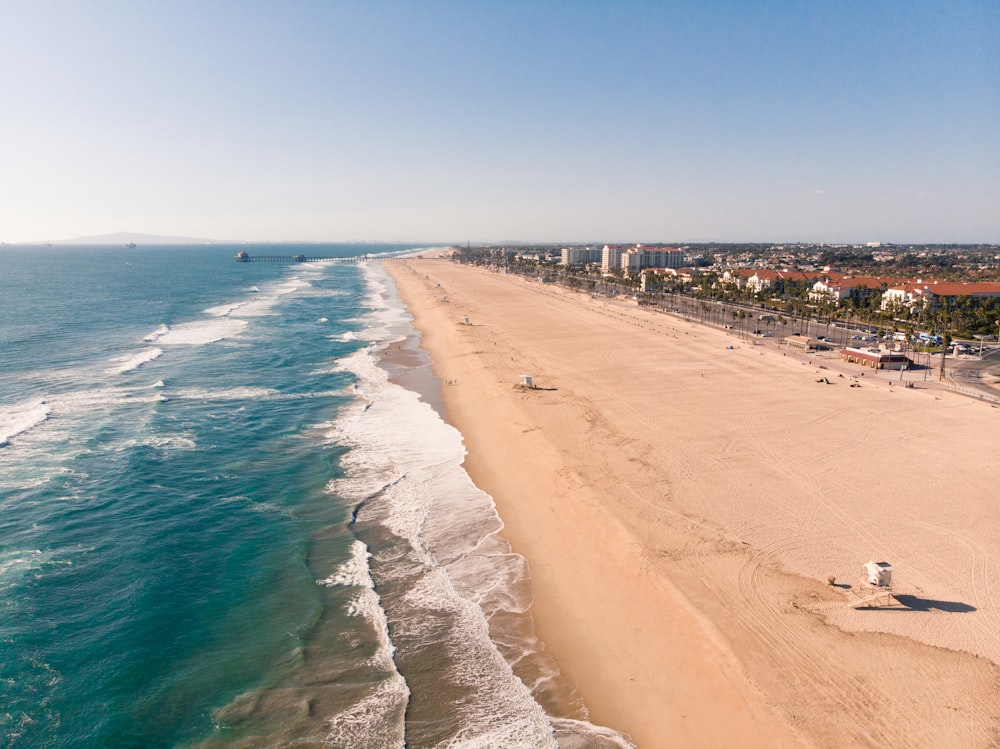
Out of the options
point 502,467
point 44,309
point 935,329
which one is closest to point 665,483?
point 502,467

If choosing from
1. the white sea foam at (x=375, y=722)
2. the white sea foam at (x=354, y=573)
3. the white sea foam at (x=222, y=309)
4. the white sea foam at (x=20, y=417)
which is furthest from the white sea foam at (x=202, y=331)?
the white sea foam at (x=375, y=722)

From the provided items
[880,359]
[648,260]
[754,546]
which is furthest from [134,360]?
[648,260]

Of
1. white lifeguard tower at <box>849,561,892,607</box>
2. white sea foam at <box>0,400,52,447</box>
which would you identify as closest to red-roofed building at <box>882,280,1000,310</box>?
white lifeguard tower at <box>849,561,892,607</box>

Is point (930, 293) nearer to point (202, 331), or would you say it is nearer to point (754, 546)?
point (754, 546)

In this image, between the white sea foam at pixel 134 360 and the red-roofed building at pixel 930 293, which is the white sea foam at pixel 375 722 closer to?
the white sea foam at pixel 134 360

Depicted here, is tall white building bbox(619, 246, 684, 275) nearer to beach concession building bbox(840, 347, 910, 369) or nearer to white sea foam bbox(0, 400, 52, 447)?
beach concession building bbox(840, 347, 910, 369)

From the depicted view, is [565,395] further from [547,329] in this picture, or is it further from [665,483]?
[547,329]
